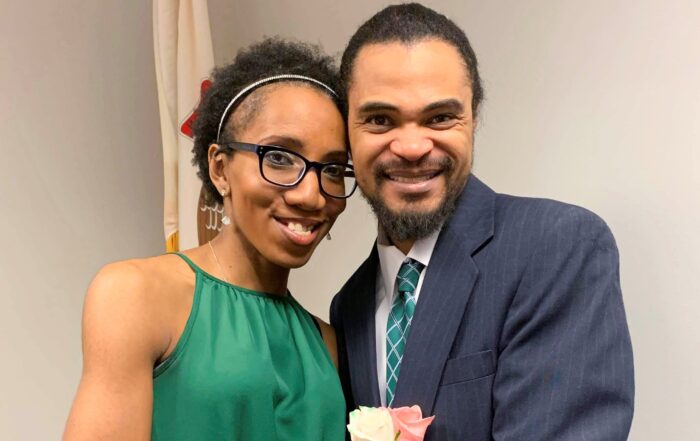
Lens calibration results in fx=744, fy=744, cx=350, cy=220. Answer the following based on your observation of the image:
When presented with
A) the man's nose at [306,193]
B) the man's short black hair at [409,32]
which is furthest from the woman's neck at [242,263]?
the man's short black hair at [409,32]

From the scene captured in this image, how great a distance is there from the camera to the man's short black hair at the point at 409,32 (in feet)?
4.55

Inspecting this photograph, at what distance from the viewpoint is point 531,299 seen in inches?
48.3

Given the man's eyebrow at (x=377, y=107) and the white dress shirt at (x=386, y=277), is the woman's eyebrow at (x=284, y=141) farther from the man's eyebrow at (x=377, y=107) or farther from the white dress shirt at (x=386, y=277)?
the white dress shirt at (x=386, y=277)

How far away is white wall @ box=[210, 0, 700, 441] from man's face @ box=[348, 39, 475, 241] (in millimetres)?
471

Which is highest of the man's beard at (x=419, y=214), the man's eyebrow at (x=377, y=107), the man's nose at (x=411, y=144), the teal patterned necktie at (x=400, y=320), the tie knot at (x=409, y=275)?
the man's eyebrow at (x=377, y=107)

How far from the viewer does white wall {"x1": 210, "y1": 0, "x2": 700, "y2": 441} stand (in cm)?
156

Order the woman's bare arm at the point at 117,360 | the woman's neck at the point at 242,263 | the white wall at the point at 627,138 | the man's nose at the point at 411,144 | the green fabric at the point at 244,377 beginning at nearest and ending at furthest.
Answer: the woman's bare arm at the point at 117,360 → the green fabric at the point at 244,377 → the man's nose at the point at 411,144 → the woman's neck at the point at 242,263 → the white wall at the point at 627,138

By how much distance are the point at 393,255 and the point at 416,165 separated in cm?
21

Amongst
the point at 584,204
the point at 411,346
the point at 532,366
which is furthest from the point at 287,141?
the point at 584,204

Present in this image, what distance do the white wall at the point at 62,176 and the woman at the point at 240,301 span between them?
3.44ft

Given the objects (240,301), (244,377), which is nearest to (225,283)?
(240,301)

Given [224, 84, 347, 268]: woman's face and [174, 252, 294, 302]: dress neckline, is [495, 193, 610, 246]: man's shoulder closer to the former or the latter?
[224, 84, 347, 268]: woman's face

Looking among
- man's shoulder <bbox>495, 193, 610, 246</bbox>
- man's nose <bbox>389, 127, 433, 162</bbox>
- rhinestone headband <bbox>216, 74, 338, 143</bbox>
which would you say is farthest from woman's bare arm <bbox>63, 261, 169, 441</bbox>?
man's shoulder <bbox>495, 193, 610, 246</bbox>

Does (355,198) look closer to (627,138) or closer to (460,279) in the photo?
(627,138)
